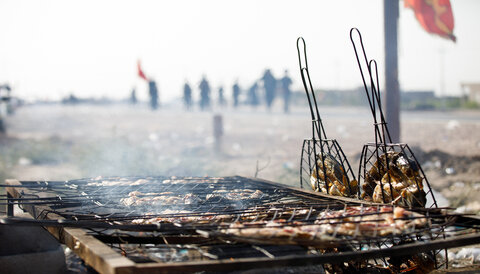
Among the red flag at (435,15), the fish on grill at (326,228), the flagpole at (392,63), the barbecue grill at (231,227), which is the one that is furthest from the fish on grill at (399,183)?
the red flag at (435,15)

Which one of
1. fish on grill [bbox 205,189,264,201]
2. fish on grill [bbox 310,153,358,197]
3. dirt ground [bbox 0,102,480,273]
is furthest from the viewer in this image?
dirt ground [bbox 0,102,480,273]

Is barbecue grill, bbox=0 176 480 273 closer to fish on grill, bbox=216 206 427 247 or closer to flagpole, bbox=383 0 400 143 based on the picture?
fish on grill, bbox=216 206 427 247

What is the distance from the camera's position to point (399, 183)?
172 inches

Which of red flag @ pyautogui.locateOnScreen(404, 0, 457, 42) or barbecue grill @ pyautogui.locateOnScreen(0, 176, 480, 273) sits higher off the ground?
red flag @ pyautogui.locateOnScreen(404, 0, 457, 42)

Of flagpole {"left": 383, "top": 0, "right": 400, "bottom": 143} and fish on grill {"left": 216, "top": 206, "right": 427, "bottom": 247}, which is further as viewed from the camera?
flagpole {"left": 383, "top": 0, "right": 400, "bottom": 143}

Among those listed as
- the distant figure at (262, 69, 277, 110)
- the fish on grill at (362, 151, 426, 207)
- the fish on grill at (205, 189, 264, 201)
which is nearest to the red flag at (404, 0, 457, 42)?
the fish on grill at (362, 151, 426, 207)

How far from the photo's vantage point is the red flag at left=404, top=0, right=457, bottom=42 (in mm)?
9123

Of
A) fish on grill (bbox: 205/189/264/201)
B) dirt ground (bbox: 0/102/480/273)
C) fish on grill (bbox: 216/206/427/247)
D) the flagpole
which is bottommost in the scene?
dirt ground (bbox: 0/102/480/273)

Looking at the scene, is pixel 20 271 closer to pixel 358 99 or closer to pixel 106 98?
pixel 358 99

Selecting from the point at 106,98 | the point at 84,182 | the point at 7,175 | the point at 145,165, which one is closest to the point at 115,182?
the point at 84,182

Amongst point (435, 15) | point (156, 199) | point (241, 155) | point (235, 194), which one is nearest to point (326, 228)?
point (235, 194)

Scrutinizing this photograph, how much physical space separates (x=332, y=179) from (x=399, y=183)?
1017 millimetres

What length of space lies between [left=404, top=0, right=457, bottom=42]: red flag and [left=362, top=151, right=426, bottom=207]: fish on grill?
5.76m

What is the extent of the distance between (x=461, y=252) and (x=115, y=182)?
16.3 feet
